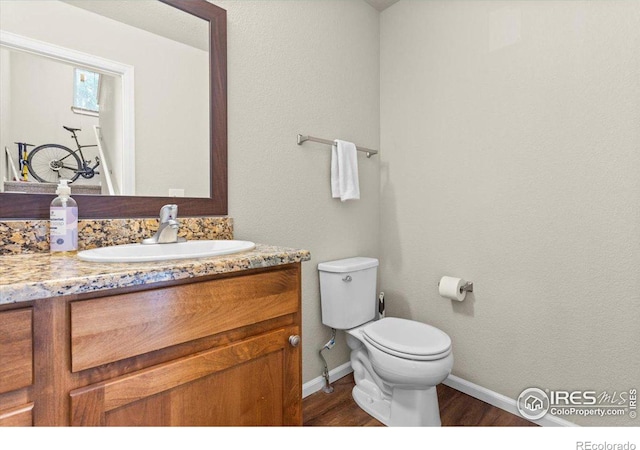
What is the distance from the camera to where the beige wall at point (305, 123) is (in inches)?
58.4

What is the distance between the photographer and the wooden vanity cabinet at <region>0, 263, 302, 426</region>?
646 millimetres

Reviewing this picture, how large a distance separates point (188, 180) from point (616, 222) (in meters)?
1.79

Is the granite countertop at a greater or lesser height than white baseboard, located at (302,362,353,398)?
greater

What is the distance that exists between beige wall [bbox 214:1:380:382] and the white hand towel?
5 cm

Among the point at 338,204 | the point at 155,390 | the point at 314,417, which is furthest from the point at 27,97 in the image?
the point at 314,417

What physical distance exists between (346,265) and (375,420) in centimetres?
77

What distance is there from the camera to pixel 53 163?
3.46 feet

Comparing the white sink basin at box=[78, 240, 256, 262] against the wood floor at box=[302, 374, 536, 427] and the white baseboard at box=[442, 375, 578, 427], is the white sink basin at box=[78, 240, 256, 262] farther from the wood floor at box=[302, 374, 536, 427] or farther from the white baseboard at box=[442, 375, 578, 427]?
the white baseboard at box=[442, 375, 578, 427]

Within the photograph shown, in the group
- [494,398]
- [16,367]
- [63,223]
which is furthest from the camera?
[494,398]

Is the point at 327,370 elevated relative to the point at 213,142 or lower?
lower
